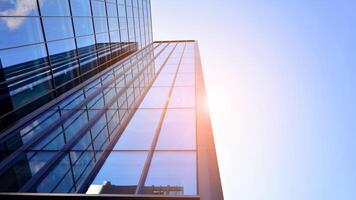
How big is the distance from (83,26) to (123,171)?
1120 centimetres

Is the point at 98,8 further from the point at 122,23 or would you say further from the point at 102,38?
the point at 122,23

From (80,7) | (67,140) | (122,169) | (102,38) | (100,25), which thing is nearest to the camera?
(122,169)

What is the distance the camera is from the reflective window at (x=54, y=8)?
38.8 feet

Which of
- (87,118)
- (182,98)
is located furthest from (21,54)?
(182,98)

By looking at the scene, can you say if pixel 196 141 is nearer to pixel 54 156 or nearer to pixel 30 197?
pixel 54 156

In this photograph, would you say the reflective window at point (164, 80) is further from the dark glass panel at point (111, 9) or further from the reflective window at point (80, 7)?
the dark glass panel at point (111, 9)

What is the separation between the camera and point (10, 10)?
9688 millimetres

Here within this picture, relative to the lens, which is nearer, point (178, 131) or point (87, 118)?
point (178, 131)

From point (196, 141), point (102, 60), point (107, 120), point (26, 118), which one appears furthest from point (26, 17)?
point (196, 141)

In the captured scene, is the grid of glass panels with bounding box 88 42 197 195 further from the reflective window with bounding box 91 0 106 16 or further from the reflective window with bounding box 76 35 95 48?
the reflective window with bounding box 91 0 106 16

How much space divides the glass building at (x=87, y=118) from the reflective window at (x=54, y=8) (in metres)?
0.05

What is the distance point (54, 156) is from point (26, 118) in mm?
2711

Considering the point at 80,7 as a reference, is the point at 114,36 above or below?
below

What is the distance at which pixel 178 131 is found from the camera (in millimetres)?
9195
